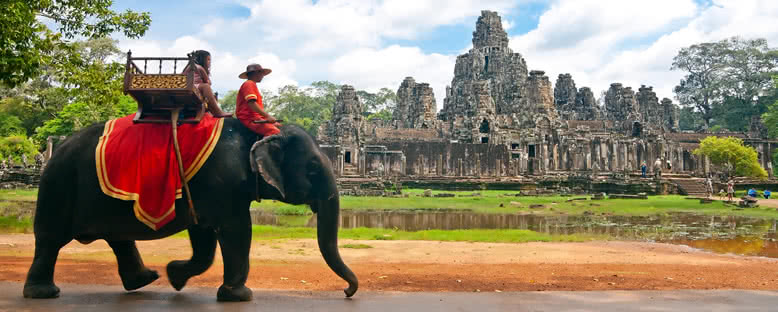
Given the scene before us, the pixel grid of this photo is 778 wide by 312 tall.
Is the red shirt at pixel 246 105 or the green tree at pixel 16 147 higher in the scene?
the green tree at pixel 16 147

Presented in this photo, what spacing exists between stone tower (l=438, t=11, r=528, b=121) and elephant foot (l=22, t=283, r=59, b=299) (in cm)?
6006

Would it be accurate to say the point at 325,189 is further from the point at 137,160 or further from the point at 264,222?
the point at 264,222

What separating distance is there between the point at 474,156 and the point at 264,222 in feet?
96.4

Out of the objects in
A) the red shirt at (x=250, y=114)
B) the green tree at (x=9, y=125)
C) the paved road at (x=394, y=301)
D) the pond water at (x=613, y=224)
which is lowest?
the pond water at (x=613, y=224)

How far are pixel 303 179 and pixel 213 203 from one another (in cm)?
95

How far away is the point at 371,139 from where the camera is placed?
53.5 m

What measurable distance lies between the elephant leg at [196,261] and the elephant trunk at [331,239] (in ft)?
4.15

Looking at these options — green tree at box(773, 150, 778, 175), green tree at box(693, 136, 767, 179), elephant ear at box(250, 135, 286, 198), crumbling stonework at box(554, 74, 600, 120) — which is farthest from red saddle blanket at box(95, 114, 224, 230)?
crumbling stonework at box(554, 74, 600, 120)

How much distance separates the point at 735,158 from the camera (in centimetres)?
4522

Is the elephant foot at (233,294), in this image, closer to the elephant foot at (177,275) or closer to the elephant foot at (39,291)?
the elephant foot at (177,275)

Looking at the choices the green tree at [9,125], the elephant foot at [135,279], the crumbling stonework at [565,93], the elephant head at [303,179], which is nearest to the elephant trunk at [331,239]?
the elephant head at [303,179]

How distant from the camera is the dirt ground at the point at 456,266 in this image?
7.95 m

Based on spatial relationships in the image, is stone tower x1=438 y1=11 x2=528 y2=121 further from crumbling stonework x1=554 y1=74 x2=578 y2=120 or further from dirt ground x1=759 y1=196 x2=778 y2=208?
dirt ground x1=759 y1=196 x2=778 y2=208

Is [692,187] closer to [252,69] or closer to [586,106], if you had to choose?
[586,106]
